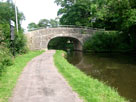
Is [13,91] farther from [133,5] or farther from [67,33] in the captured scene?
[67,33]

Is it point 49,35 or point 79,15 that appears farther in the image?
point 79,15

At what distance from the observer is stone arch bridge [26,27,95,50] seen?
1952cm

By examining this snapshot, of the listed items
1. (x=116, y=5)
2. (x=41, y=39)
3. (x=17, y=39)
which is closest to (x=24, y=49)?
(x=17, y=39)

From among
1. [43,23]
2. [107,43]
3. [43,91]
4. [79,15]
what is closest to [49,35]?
[79,15]

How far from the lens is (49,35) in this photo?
20.8m

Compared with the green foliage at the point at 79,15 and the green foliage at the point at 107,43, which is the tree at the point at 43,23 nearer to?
the green foliage at the point at 79,15

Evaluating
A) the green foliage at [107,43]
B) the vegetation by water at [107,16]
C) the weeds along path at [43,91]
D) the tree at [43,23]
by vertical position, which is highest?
the tree at [43,23]

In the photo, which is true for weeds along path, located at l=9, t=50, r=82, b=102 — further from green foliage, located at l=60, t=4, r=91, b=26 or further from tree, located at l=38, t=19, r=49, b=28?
tree, located at l=38, t=19, r=49, b=28

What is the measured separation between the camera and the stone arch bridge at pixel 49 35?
1952 cm

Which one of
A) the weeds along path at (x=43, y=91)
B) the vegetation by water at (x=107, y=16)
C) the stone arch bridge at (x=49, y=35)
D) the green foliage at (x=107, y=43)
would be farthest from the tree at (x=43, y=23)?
the weeds along path at (x=43, y=91)

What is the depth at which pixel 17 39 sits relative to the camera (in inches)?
491

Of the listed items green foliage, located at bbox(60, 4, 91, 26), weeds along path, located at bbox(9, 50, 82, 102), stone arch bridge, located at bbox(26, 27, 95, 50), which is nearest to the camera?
weeds along path, located at bbox(9, 50, 82, 102)

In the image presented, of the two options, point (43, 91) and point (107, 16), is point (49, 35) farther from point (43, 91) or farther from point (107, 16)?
point (43, 91)

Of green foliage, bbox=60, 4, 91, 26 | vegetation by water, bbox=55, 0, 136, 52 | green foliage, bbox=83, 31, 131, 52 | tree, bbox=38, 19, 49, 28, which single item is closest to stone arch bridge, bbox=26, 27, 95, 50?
green foliage, bbox=83, 31, 131, 52
